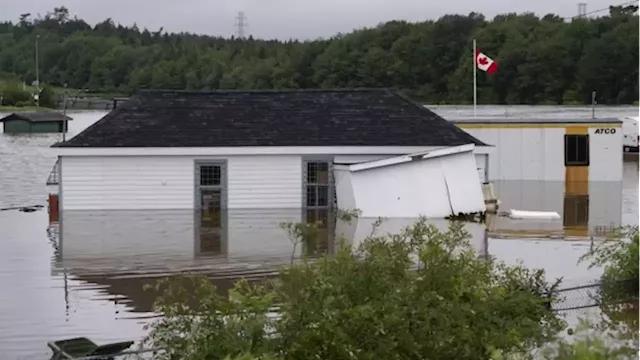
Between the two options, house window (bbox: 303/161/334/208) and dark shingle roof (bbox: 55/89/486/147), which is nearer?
dark shingle roof (bbox: 55/89/486/147)

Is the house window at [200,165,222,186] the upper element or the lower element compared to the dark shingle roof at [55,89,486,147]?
lower

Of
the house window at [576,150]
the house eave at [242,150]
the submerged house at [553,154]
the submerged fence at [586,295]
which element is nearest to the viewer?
the submerged fence at [586,295]

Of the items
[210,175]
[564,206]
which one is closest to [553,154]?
[564,206]

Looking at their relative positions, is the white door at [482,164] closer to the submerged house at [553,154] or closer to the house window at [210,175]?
the submerged house at [553,154]

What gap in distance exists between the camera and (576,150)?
3684 cm

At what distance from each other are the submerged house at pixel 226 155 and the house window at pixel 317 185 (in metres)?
0.03

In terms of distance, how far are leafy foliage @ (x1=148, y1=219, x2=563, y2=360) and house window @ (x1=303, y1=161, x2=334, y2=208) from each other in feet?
63.4

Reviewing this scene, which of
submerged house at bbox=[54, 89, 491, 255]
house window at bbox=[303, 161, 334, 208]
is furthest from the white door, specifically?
house window at bbox=[303, 161, 334, 208]

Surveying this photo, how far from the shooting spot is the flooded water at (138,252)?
15383 mm

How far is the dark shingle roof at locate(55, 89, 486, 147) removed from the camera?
1153 inches

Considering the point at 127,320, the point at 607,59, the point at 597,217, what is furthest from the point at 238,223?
the point at 607,59

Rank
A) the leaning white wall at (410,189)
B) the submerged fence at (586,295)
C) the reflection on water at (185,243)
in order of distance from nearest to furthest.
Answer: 1. the submerged fence at (586,295)
2. the reflection on water at (185,243)
3. the leaning white wall at (410,189)

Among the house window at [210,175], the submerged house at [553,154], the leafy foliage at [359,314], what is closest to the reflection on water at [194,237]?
the house window at [210,175]

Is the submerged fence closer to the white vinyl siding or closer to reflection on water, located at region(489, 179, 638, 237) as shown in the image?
reflection on water, located at region(489, 179, 638, 237)
